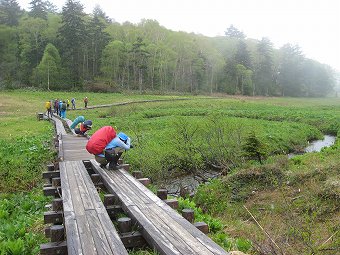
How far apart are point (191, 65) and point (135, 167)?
6431 centimetres

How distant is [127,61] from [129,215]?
65.6m

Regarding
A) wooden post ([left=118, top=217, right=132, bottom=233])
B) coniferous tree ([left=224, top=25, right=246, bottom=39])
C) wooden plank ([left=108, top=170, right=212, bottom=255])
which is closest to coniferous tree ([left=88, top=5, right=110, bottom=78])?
coniferous tree ([left=224, top=25, right=246, bottom=39])

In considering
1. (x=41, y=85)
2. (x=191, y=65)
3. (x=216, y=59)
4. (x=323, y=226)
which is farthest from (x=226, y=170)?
(x=216, y=59)

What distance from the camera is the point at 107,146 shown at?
27.3 ft

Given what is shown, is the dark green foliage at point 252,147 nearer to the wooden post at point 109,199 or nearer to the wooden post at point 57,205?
the wooden post at point 109,199

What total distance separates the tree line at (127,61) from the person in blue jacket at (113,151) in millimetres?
55494

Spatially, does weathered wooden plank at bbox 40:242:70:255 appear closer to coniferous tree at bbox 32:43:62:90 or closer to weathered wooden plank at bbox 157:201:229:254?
weathered wooden plank at bbox 157:201:229:254

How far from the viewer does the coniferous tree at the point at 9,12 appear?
253ft

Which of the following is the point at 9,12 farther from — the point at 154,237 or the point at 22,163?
the point at 154,237

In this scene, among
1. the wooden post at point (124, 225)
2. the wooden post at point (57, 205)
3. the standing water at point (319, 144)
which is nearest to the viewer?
the wooden post at point (124, 225)

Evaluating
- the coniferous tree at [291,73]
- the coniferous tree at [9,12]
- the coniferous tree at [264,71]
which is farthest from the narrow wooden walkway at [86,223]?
the coniferous tree at [291,73]

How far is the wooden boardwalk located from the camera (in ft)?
14.0

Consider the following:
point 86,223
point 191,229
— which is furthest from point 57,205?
point 191,229

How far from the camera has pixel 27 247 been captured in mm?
5715
